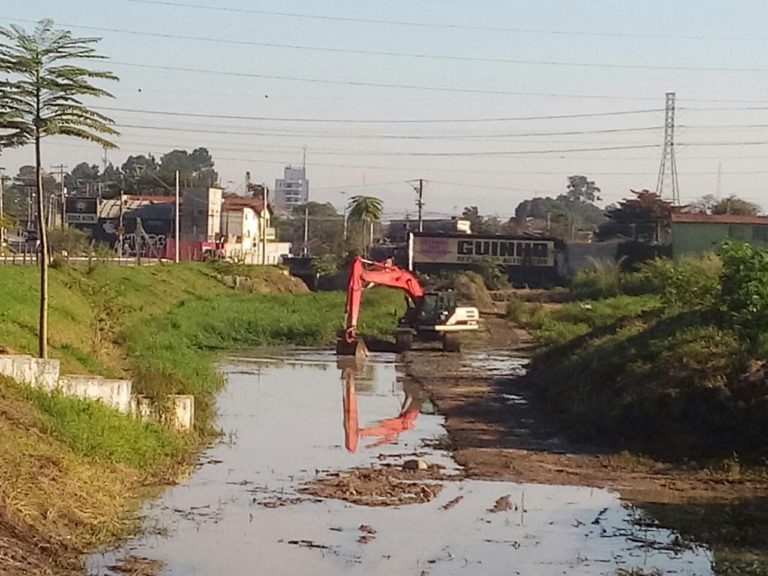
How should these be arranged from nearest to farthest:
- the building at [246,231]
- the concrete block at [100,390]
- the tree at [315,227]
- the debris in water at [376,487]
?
the debris in water at [376,487] < the concrete block at [100,390] < the building at [246,231] < the tree at [315,227]

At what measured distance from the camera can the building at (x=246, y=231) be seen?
274ft

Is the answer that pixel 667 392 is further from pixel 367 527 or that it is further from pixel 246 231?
pixel 246 231

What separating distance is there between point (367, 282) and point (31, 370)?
21.8 meters

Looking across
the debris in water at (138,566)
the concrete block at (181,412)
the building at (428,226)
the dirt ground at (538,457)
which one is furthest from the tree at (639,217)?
the debris in water at (138,566)

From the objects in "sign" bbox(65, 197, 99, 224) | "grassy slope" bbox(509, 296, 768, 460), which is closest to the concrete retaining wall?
"grassy slope" bbox(509, 296, 768, 460)

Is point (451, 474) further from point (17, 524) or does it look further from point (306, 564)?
point (17, 524)

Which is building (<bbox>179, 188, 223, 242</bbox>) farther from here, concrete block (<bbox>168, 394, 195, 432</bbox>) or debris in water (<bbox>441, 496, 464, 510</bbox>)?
debris in water (<bbox>441, 496, 464, 510</bbox>)

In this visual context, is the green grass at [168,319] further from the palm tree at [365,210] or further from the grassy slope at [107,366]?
the palm tree at [365,210]

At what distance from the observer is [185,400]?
67.1 feet

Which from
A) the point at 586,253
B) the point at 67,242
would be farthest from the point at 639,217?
the point at 67,242

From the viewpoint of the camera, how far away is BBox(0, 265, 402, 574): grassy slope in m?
13.1

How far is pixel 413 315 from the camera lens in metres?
42.6

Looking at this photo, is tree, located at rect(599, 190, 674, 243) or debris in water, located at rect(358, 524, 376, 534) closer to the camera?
debris in water, located at rect(358, 524, 376, 534)

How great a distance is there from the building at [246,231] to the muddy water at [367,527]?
61.4 meters
